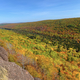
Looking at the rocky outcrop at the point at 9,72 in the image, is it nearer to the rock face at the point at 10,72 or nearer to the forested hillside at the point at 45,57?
the rock face at the point at 10,72

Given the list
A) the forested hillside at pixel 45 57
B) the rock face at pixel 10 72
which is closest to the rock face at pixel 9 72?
the rock face at pixel 10 72

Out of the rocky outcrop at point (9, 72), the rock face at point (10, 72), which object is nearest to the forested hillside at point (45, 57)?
the rock face at point (10, 72)

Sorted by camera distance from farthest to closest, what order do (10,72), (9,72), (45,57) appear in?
(45,57) < (10,72) < (9,72)

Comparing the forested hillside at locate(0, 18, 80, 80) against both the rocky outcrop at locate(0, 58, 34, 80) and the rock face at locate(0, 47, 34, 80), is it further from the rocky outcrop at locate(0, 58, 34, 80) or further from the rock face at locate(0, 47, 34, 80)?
the rocky outcrop at locate(0, 58, 34, 80)

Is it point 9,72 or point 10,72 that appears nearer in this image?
point 9,72

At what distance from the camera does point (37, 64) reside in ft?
91.5

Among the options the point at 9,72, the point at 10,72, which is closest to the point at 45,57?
the point at 10,72

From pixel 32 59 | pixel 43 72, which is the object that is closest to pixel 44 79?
pixel 43 72

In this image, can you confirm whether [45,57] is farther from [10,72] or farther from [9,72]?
[9,72]

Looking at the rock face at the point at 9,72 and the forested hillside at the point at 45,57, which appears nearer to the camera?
the rock face at the point at 9,72

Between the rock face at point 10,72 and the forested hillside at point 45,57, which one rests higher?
the rock face at point 10,72

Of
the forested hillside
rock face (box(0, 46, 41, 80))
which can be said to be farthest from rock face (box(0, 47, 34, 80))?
the forested hillside

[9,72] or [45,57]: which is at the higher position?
[9,72]

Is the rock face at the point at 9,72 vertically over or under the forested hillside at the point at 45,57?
over
